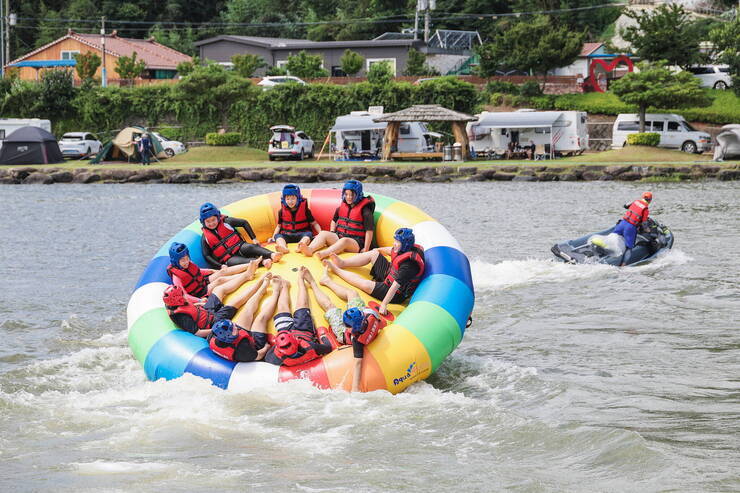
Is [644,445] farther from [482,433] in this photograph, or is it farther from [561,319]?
[561,319]

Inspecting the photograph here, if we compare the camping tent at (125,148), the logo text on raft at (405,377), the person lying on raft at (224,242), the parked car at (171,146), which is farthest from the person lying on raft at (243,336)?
the parked car at (171,146)

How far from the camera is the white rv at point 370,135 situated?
118ft

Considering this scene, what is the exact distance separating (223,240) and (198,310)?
118 cm

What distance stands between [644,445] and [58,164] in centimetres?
3251

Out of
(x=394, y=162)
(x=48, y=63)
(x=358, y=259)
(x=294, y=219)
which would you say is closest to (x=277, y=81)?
(x=394, y=162)

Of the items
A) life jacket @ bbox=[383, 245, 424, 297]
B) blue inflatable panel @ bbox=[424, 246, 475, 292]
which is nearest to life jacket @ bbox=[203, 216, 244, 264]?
life jacket @ bbox=[383, 245, 424, 297]

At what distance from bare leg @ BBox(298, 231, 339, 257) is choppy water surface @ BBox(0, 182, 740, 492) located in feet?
5.32

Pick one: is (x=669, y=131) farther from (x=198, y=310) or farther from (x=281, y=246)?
(x=198, y=310)

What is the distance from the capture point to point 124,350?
1009 centimetres

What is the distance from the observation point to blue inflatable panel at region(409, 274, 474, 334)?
27.9 ft

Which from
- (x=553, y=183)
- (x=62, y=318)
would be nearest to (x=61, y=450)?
(x=62, y=318)

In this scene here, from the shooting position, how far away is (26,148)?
35875 mm

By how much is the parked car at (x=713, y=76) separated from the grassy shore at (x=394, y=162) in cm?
898

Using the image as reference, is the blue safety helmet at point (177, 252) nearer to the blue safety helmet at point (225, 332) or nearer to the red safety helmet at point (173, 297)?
the red safety helmet at point (173, 297)
